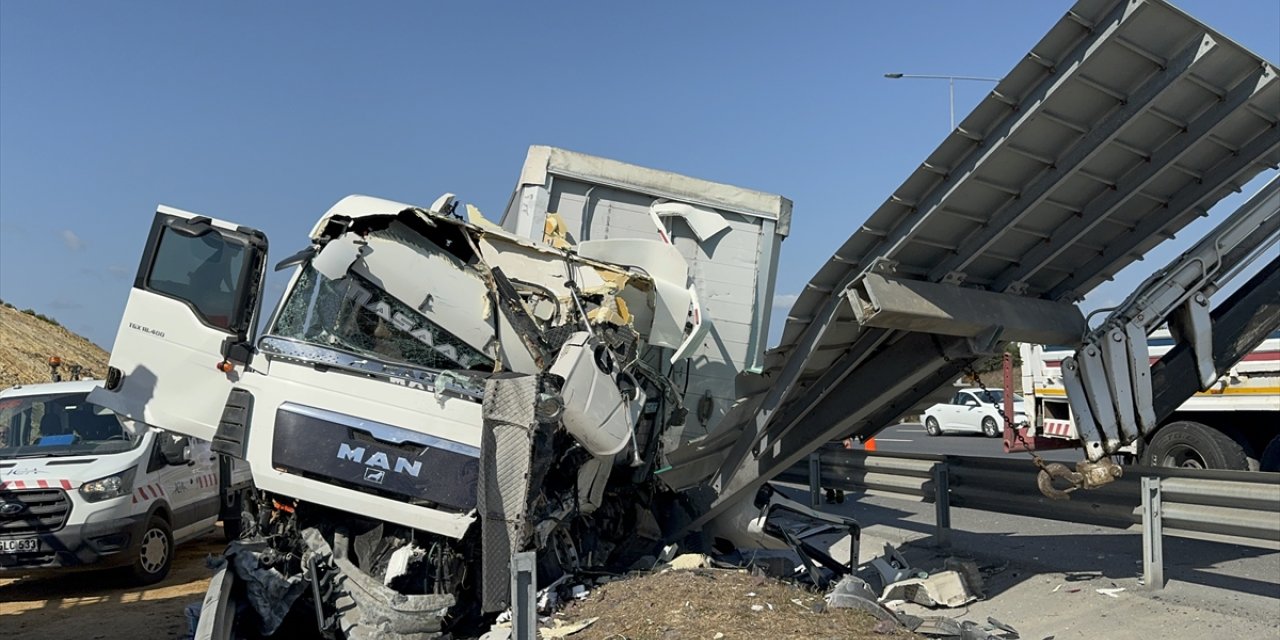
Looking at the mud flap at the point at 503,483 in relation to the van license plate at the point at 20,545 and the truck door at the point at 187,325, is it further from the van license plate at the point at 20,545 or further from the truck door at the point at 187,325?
the van license plate at the point at 20,545

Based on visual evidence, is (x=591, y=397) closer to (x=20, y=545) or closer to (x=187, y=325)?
(x=187, y=325)

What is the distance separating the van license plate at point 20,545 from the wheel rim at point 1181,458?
11722 millimetres

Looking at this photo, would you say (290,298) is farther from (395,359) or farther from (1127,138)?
(1127,138)

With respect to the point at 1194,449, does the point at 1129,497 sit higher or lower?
lower

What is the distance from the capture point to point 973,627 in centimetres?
492

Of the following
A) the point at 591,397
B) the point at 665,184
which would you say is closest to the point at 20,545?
the point at 591,397

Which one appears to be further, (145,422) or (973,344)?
(973,344)

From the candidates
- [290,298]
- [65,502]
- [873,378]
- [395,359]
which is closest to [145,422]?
[290,298]

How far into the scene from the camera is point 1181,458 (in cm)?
1130

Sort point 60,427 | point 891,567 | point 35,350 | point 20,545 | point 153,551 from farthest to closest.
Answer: point 35,350 → point 60,427 → point 153,551 → point 20,545 → point 891,567

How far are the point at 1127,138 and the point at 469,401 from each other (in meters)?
3.86

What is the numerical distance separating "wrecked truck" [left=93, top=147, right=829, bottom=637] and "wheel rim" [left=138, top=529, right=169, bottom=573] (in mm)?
4108

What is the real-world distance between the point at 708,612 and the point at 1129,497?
3.16 metres

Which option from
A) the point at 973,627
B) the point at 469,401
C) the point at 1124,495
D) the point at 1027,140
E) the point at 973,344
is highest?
the point at 1027,140
